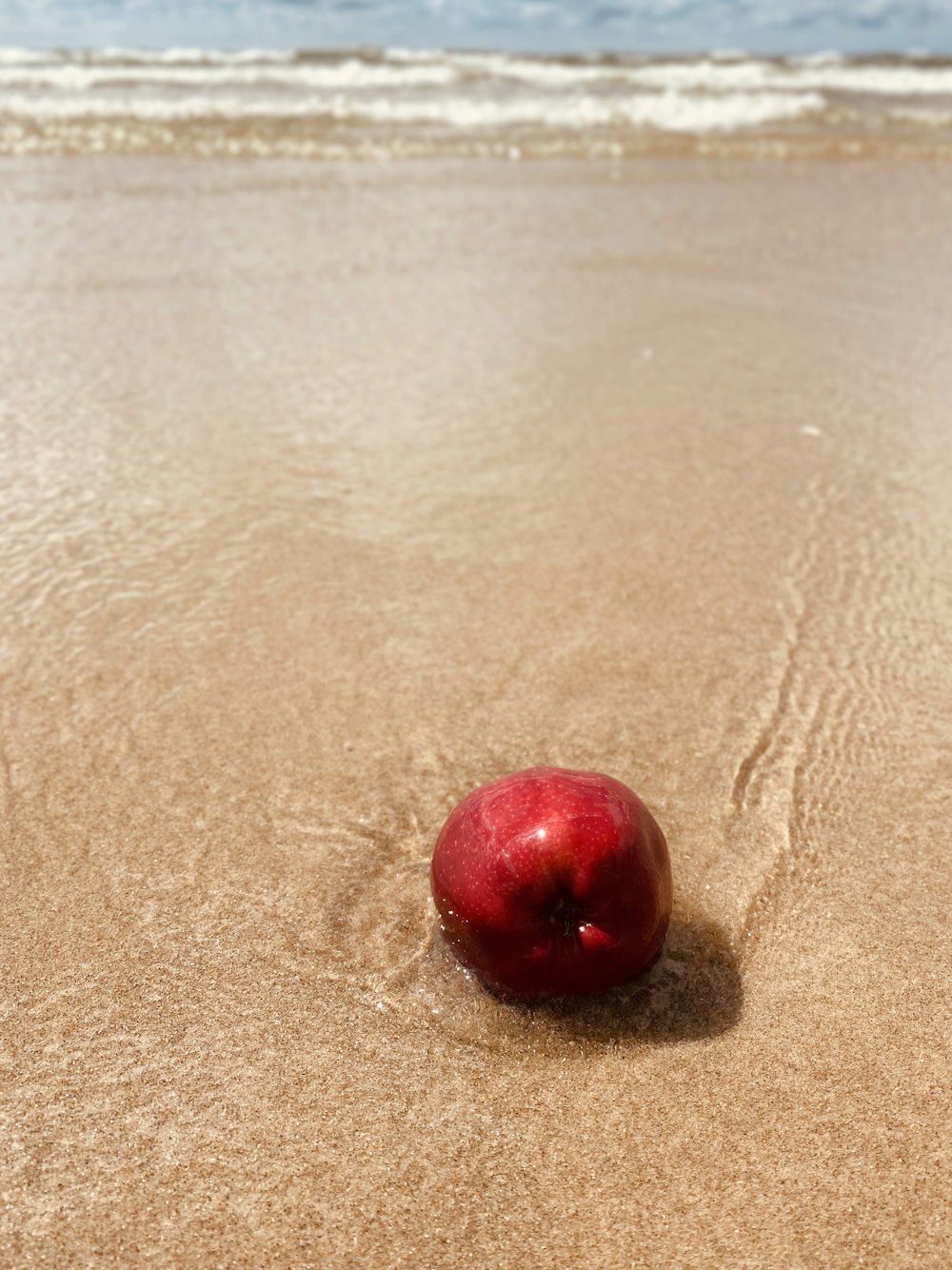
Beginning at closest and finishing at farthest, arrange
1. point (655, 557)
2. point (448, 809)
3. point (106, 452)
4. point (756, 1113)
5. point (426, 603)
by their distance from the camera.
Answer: point (756, 1113) → point (448, 809) → point (426, 603) → point (655, 557) → point (106, 452)

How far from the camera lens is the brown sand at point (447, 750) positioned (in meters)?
1.57

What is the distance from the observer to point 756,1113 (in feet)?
5.45

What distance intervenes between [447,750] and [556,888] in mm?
734

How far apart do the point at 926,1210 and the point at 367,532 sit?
221 centimetres

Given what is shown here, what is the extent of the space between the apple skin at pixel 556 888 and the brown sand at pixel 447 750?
91 millimetres

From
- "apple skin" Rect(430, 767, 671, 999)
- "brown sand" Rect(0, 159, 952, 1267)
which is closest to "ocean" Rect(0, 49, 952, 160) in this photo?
"brown sand" Rect(0, 159, 952, 1267)

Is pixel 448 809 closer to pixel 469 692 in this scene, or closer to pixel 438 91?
pixel 469 692

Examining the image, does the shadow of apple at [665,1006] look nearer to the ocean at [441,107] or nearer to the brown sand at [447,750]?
the brown sand at [447,750]

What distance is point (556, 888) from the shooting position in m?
1.71

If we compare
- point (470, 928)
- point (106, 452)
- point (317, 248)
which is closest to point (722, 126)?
point (317, 248)

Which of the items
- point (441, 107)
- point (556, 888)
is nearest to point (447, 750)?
point (556, 888)

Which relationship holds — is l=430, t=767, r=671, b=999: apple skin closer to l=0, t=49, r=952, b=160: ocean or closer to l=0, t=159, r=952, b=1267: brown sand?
l=0, t=159, r=952, b=1267: brown sand

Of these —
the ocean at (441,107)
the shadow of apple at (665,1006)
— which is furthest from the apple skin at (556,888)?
the ocean at (441,107)

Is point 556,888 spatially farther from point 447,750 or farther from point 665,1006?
point 447,750
